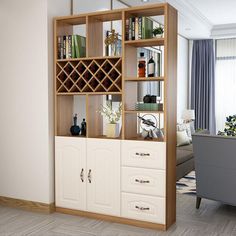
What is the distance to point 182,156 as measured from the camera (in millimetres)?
5445

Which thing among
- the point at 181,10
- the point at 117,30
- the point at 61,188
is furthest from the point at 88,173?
the point at 181,10

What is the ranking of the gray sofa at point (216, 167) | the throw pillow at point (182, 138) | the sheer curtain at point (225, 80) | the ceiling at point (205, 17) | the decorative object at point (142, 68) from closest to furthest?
the decorative object at point (142, 68), the gray sofa at point (216, 167), the ceiling at point (205, 17), the throw pillow at point (182, 138), the sheer curtain at point (225, 80)

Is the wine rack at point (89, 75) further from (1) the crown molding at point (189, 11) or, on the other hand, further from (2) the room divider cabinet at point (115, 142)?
(1) the crown molding at point (189, 11)

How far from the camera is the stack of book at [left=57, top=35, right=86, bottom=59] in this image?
378 cm

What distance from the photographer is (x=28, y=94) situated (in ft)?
12.9

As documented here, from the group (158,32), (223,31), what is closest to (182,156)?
(158,32)

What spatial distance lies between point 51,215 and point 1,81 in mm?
1632

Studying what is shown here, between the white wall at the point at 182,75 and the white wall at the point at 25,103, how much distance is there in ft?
15.5

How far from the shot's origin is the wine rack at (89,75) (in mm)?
3582

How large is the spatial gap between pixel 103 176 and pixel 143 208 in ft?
1.71

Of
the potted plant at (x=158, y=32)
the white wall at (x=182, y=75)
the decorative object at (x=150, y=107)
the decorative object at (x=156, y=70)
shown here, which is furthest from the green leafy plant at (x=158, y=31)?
the white wall at (x=182, y=75)

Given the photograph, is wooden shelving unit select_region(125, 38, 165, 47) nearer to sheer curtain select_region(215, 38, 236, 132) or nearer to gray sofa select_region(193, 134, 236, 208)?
gray sofa select_region(193, 134, 236, 208)

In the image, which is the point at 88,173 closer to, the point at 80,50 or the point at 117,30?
the point at 80,50

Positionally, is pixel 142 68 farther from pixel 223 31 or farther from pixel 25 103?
pixel 223 31
